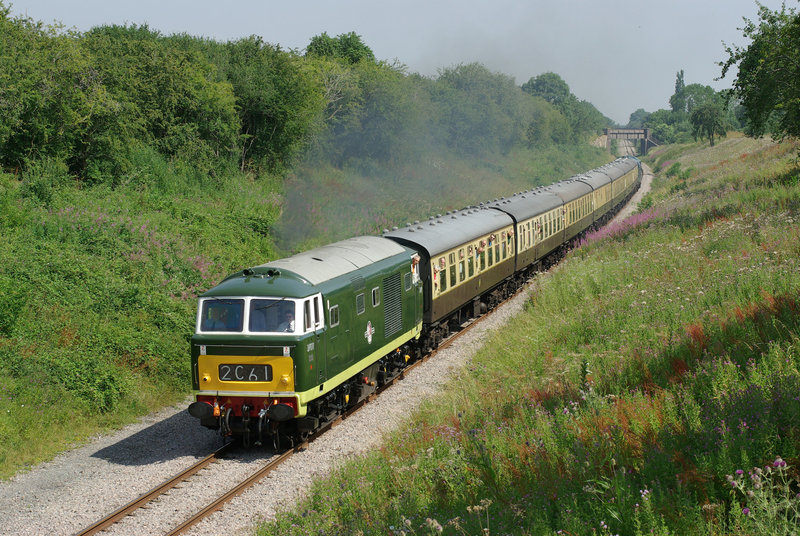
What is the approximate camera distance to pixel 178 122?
3447 centimetres

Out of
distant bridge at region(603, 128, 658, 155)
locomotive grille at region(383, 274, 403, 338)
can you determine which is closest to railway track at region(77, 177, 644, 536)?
locomotive grille at region(383, 274, 403, 338)

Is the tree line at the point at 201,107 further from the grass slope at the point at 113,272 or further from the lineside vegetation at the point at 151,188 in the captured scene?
the grass slope at the point at 113,272

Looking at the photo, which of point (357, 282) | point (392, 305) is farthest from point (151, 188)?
point (357, 282)

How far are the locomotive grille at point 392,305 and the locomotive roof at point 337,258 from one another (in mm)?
578

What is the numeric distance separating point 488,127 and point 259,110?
39.4 m

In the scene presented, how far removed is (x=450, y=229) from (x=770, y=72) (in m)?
14.1

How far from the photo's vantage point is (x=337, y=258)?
14.8 meters

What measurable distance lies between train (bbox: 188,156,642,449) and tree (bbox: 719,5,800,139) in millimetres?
12920

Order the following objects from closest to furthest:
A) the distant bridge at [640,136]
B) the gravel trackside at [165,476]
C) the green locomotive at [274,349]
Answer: the gravel trackside at [165,476] < the green locomotive at [274,349] < the distant bridge at [640,136]

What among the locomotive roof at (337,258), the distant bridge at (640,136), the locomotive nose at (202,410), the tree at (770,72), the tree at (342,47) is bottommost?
the locomotive nose at (202,410)

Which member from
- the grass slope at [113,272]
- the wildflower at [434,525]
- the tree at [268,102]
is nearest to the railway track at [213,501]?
the grass slope at [113,272]

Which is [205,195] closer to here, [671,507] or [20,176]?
[20,176]

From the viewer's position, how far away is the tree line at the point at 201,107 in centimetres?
2572

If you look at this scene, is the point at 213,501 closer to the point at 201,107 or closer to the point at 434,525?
the point at 434,525
